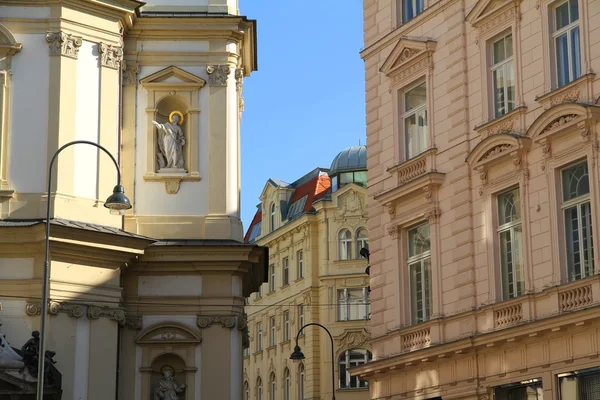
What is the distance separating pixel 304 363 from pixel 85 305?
32.5m

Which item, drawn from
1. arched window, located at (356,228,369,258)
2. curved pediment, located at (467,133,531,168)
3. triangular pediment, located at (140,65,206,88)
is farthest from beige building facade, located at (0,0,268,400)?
arched window, located at (356,228,369,258)

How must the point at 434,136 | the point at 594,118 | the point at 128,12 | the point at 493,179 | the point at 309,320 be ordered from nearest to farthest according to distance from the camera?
the point at 594,118 → the point at 493,179 → the point at 434,136 → the point at 128,12 → the point at 309,320

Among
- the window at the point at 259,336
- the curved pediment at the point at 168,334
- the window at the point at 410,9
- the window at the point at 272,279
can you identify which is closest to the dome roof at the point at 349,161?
the window at the point at 272,279

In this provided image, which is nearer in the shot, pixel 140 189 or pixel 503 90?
pixel 503 90

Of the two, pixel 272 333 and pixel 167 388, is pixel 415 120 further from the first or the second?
pixel 272 333

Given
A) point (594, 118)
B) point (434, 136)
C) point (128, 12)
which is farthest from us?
point (128, 12)

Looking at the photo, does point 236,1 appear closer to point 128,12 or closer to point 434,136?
point 128,12

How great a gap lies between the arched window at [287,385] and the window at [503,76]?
40093 millimetres

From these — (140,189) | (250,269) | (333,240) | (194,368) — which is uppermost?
(333,240)

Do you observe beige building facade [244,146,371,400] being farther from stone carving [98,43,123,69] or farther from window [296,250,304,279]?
stone carving [98,43,123,69]

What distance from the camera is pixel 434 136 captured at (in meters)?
27.9

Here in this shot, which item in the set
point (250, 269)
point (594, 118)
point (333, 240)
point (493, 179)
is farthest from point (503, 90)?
point (333, 240)

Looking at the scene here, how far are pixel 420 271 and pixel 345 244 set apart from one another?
34930 mm

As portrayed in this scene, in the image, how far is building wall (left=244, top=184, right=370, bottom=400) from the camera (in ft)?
202
